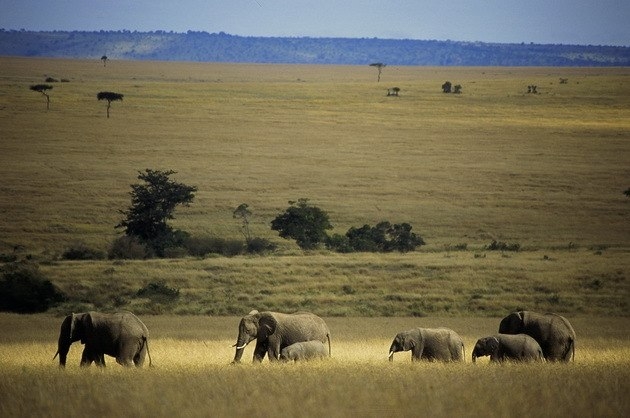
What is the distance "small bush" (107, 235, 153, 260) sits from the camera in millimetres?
53625

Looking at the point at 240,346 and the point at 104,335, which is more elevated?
the point at 104,335

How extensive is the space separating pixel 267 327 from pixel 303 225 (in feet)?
130

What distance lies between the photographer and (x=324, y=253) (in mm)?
53625

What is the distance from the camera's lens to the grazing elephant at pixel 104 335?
20172 mm

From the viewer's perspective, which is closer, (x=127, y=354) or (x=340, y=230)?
(x=127, y=354)

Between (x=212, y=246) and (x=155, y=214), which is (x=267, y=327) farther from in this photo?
(x=155, y=214)

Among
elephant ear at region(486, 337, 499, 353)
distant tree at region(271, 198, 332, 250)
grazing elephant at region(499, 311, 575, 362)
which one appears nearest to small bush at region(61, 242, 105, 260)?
distant tree at region(271, 198, 332, 250)

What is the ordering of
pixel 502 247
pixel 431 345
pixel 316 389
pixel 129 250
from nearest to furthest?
pixel 316 389 → pixel 431 345 → pixel 129 250 → pixel 502 247

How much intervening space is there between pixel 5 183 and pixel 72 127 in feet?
103

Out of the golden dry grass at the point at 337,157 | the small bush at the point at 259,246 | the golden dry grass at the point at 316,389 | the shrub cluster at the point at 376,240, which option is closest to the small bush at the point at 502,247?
the golden dry grass at the point at 337,157

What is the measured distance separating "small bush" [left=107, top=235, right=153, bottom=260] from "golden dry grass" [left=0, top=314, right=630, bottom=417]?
1186 inches

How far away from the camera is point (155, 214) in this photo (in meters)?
61.4

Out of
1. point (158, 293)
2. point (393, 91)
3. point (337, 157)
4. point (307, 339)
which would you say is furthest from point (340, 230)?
point (393, 91)

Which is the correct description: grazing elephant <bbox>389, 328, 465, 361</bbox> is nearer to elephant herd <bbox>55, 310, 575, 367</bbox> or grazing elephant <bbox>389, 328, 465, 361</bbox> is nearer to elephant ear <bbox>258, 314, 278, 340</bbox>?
elephant herd <bbox>55, 310, 575, 367</bbox>
